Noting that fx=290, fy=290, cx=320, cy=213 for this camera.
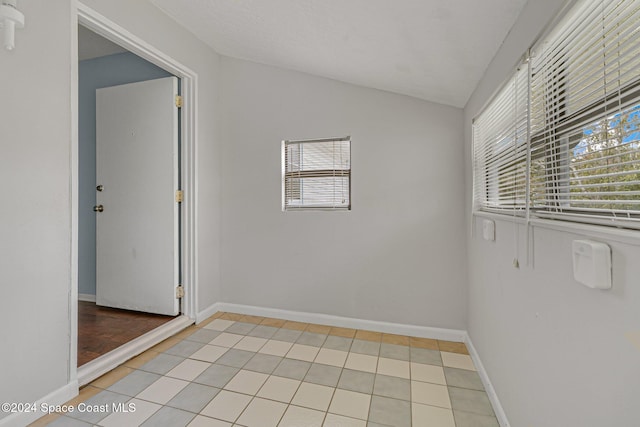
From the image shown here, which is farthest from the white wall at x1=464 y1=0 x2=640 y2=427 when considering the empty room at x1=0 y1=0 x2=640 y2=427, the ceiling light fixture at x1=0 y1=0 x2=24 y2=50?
the ceiling light fixture at x1=0 y1=0 x2=24 y2=50

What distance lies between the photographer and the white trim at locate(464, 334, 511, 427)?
4.75ft

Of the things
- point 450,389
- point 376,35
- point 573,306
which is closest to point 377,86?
point 376,35

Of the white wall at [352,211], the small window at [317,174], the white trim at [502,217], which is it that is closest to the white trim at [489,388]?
the white wall at [352,211]

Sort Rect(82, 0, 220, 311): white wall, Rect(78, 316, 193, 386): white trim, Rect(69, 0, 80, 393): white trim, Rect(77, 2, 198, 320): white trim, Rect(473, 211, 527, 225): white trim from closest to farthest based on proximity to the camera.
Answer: Rect(473, 211, 527, 225): white trim < Rect(69, 0, 80, 393): white trim < Rect(78, 316, 193, 386): white trim < Rect(82, 0, 220, 311): white wall < Rect(77, 2, 198, 320): white trim

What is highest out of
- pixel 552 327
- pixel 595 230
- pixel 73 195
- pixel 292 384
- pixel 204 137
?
pixel 204 137

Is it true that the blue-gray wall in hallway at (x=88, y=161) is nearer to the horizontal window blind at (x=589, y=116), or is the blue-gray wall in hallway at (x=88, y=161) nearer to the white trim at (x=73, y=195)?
the white trim at (x=73, y=195)

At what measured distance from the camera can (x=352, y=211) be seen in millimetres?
2611

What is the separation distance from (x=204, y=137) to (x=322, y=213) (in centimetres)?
134

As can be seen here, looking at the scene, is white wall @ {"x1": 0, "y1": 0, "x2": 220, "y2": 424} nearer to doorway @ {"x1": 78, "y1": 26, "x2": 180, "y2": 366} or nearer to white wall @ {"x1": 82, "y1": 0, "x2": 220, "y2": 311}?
white wall @ {"x1": 82, "y1": 0, "x2": 220, "y2": 311}

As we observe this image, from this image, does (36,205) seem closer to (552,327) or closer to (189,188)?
(189,188)

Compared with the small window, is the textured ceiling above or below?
above

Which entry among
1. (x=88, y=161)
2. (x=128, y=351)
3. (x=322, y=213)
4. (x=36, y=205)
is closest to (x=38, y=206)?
(x=36, y=205)

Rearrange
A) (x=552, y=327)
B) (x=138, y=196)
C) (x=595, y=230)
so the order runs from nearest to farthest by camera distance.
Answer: (x=595, y=230), (x=552, y=327), (x=138, y=196)

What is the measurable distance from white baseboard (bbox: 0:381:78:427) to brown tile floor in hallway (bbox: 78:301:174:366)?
304mm
